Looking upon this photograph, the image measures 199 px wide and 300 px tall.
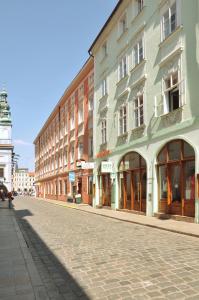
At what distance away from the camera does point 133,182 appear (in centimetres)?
2183

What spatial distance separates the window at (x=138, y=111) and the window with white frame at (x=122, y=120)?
5.64 feet

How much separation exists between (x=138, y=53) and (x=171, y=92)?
4947 millimetres

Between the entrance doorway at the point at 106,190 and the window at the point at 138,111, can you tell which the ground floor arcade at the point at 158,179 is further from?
the window at the point at 138,111

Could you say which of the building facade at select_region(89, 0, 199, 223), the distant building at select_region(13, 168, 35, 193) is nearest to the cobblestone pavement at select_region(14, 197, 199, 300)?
the building facade at select_region(89, 0, 199, 223)

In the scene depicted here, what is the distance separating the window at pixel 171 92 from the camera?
16.9 metres

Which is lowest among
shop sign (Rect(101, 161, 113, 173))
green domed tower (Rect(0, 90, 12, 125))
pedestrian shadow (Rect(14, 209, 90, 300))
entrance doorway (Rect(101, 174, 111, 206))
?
pedestrian shadow (Rect(14, 209, 90, 300))

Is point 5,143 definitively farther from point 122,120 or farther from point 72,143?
point 122,120

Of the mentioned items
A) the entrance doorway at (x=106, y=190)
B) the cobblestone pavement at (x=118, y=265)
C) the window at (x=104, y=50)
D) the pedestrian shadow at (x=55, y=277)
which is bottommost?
the pedestrian shadow at (x=55, y=277)

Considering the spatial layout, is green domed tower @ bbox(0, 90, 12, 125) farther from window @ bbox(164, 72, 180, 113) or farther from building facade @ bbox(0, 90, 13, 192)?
window @ bbox(164, 72, 180, 113)

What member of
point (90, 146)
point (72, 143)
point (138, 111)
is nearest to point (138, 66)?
point (138, 111)

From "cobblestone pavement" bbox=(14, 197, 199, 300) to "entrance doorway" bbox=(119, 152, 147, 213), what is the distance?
7.85 meters

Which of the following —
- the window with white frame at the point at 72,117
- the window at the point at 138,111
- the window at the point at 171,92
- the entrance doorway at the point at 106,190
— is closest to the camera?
the window at the point at 171,92

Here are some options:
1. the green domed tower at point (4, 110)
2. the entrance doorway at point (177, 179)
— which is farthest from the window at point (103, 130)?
the green domed tower at point (4, 110)

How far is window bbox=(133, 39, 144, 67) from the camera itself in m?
21.0
